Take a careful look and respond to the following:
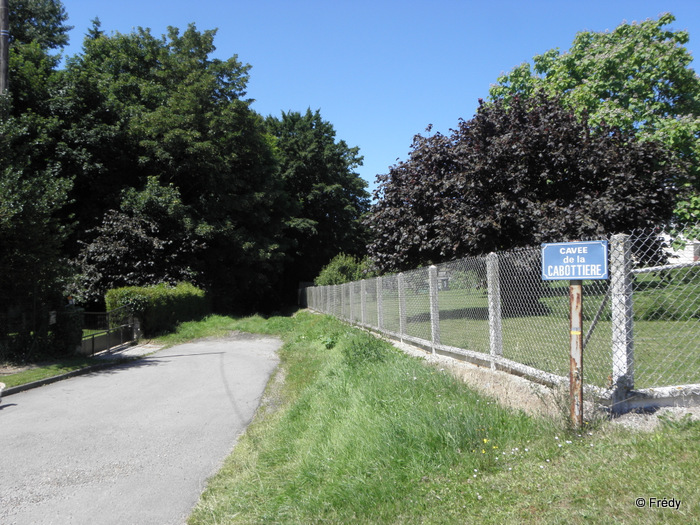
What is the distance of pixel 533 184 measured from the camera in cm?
1466

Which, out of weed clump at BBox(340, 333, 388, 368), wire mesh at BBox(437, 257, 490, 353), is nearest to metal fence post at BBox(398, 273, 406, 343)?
weed clump at BBox(340, 333, 388, 368)

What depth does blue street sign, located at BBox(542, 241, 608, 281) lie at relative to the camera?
3.98 meters

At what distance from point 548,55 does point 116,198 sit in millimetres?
22943

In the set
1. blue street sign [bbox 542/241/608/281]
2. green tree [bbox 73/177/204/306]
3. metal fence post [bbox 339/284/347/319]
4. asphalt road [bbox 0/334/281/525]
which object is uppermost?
green tree [bbox 73/177/204/306]

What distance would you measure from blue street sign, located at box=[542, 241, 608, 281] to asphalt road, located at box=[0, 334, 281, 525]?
12.2ft

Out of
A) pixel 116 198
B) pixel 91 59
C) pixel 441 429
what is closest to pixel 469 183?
pixel 441 429

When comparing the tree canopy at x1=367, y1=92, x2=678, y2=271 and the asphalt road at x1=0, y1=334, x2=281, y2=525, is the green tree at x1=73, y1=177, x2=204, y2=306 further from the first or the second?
the tree canopy at x1=367, y1=92, x2=678, y2=271

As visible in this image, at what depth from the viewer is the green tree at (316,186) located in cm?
4616

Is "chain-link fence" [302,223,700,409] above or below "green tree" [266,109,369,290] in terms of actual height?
below

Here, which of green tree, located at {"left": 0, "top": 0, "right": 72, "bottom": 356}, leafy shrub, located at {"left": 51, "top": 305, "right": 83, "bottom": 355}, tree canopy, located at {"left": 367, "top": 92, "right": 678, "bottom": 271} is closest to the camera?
green tree, located at {"left": 0, "top": 0, "right": 72, "bottom": 356}

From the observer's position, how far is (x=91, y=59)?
30016 mm

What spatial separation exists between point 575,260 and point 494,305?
2282 mm

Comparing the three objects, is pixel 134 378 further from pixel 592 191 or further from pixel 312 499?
pixel 592 191

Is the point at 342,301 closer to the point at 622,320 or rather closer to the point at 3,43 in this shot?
the point at 3,43
